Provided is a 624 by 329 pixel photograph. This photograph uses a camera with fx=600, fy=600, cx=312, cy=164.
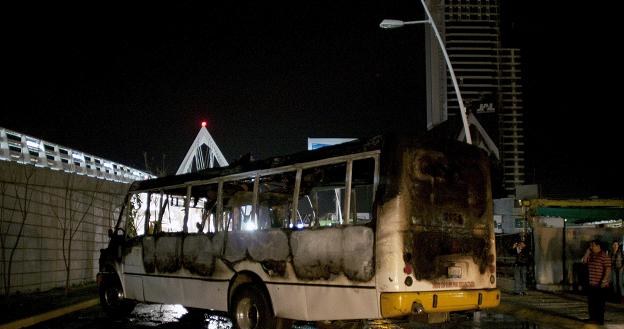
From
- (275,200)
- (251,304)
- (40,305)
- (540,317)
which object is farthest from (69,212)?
(540,317)

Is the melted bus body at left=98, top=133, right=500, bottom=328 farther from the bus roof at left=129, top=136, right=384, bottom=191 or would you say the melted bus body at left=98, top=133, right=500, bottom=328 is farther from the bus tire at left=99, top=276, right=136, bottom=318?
the bus tire at left=99, top=276, right=136, bottom=318

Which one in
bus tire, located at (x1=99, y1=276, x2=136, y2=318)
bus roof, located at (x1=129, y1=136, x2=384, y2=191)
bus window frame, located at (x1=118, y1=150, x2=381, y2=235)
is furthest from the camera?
bus tire, located at (x1=99, y1=276, x2=136, y2=318)

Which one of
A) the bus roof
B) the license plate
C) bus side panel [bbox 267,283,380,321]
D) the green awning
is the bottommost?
bus side panel [bbox 267,283,380,321]

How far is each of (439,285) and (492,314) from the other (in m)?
5.63

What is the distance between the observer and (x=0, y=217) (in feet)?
43.7

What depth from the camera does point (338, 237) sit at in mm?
7500

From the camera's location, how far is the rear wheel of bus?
27.6 ft

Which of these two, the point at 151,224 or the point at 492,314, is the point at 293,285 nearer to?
the point at 151,224

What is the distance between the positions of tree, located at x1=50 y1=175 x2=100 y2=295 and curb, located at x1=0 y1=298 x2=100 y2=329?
2105mm

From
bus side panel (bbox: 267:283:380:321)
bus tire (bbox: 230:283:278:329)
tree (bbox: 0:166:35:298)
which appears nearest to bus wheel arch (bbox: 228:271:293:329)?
bus tire (bbox: 230:283:278:329)

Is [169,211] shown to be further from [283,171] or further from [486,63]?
[486,63]

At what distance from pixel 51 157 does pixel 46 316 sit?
6.77 metres

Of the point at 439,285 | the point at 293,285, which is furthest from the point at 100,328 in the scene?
the point at 439,285

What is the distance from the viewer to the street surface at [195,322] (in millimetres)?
10500
